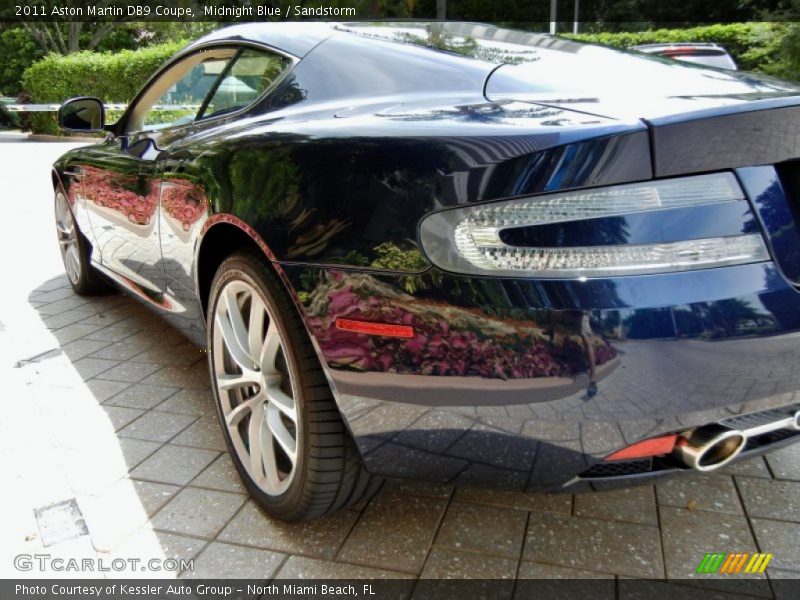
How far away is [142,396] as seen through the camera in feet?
10.2

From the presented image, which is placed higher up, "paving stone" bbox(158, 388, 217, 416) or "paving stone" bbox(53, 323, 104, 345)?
"paving stone" bbox(158, 388, 217, 416)

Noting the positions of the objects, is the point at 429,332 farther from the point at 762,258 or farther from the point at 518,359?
the point at 762,258

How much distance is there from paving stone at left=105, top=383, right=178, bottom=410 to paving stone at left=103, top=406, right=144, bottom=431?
0.12 feet

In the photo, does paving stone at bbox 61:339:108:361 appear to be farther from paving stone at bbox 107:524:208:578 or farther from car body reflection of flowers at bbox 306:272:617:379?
car body reflection of flowers at bbox 306:272:617:379

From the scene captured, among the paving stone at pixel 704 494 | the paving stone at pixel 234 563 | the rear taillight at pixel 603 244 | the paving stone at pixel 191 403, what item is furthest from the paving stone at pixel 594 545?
the paving stone at pixel 191 403

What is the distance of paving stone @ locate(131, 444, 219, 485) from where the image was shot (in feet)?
8.04

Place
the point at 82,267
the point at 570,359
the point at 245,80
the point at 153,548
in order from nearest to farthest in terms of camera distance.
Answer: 1. the point at 570,359
2. the point at 153,548
3. the point at 245,80
4. the point at 82,267

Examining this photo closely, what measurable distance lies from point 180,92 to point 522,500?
2.39 m

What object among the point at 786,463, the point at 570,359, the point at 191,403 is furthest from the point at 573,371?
the point at 191,403

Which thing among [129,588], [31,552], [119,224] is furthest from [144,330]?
[129,588]

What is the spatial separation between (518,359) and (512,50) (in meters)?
1.18

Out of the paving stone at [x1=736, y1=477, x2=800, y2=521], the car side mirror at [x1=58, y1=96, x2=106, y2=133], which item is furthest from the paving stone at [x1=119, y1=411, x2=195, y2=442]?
the paving stone at [x1=736, y1=477, x2=800, y2=521]

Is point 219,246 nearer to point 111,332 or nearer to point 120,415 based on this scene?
point 120,415

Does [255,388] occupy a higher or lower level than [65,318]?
higher
